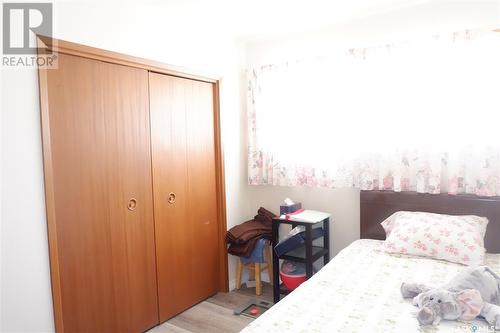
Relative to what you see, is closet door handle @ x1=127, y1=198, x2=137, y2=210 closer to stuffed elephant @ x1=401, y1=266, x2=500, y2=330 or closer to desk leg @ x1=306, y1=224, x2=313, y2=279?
desk leg @ x1=306, y1=224, x2=313, y2=279

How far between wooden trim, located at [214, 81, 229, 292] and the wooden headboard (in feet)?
4.13

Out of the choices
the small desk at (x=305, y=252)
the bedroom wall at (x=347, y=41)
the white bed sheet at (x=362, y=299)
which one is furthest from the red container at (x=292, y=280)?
the white bed sheet at (x=362, y=299)

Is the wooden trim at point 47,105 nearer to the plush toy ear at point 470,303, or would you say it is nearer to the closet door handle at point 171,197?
the closet door handle at point 171,197

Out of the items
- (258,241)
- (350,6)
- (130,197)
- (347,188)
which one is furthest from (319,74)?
(130,197)

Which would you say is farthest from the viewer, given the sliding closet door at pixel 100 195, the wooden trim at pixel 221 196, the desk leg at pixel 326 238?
the wooden trim at pixel 221 196

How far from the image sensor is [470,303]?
5.12ft

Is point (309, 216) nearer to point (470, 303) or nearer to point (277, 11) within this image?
point (470, 303)

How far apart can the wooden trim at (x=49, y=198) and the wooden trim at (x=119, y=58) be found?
0.10 metres

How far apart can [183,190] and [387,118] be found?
1.76 meters

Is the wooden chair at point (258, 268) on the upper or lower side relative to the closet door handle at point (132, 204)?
lower

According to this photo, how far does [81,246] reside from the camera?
2.21 metres

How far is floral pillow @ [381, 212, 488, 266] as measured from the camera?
7.20 feet

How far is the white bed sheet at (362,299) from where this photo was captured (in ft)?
5.03

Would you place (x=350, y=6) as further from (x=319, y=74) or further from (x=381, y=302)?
(x=381, y=302)
